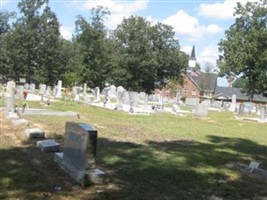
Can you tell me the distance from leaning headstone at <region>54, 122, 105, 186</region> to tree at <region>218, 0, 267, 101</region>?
47.3 meters

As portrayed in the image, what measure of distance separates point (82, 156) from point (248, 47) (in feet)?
159

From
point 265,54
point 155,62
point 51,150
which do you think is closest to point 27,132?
point 51,150

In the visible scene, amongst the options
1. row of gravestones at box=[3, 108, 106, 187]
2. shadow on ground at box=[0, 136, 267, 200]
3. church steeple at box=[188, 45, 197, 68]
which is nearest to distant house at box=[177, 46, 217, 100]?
church steeple at box=[188, 45, 197, 68]

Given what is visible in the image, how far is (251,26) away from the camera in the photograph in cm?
5559

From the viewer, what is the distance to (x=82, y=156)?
307 inches

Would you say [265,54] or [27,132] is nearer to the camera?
[27,132]

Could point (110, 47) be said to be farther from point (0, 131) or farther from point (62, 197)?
point (62, 197)

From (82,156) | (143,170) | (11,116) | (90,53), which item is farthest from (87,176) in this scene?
(90,53)

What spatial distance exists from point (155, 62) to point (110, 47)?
8.12 m

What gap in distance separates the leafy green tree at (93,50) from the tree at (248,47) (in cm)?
1981

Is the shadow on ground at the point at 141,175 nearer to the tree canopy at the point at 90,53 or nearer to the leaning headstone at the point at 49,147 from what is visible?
the leaning headstone at the point at 49,147

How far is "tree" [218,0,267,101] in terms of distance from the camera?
5331 cm

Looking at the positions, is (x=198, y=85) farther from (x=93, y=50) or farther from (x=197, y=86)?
(x=93, y=50)

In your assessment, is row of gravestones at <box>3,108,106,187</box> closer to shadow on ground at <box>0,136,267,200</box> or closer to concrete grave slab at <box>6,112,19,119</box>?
shadow on ground at <box>0,136,267,200</box>
